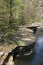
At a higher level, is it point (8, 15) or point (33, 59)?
point (8, 15)

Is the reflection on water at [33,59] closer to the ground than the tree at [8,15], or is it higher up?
closer to the ground

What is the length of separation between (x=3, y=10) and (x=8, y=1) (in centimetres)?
419

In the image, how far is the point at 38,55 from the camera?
31.9 meters

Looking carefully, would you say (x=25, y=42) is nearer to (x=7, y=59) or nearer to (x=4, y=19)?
(x=4, y=19)

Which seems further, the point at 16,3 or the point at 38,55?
the point at 16,3

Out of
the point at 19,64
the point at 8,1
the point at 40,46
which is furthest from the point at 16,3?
the point at 19,64

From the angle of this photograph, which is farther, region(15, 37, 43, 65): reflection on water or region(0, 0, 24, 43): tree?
region(0, 0, 24, 43): tree

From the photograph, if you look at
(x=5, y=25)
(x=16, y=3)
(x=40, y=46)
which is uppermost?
(x=16, y=3)

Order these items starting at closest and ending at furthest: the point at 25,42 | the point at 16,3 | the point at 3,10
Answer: the point at 3,10
the point at 25,42
the point at 16,3

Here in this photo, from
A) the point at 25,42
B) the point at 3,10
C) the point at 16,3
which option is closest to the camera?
the point at 3,10

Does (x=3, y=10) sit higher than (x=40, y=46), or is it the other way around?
(x=3, y=10)

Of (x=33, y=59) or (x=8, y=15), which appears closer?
(x=33, y=59)

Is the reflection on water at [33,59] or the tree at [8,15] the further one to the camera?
the tree at [8,15]

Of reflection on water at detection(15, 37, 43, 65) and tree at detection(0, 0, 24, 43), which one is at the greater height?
tree at detection(0, 0, 24, 43)
